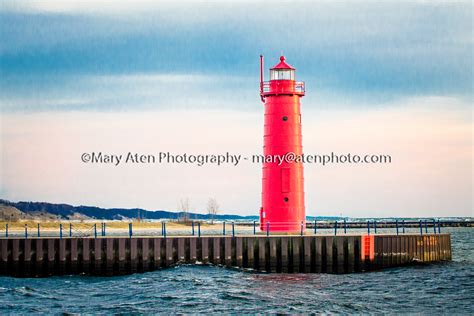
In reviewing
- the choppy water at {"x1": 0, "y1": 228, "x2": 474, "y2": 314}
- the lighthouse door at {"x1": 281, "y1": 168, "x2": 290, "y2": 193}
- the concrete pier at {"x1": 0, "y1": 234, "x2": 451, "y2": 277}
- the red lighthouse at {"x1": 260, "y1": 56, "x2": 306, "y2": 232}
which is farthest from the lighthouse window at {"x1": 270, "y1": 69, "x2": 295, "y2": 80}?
the choppy water at {"x1": 0, "y1": 228, "x2": 474, "y2": 314}

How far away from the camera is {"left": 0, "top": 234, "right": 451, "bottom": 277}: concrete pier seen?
42.4 m

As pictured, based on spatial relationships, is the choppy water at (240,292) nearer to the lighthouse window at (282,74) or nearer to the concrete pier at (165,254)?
the concrete pier at (165,254)

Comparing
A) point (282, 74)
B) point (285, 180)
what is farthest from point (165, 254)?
point (282, 74)

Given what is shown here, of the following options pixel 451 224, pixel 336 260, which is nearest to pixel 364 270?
pixel 336 260

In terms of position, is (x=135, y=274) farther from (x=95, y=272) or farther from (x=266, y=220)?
(x=266, y=220)

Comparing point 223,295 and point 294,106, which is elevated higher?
point 294,106

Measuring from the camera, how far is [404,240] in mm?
45125

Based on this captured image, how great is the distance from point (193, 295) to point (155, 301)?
2.05 metres

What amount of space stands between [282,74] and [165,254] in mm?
12288

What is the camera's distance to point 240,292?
35531 millimetres

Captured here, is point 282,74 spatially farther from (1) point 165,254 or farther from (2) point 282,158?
(1) point 165,254

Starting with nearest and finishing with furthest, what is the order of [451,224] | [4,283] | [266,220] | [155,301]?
[155,301] < [4,283] < [266,220] < [451,224]

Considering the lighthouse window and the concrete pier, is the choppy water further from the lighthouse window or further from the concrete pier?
the lighthouse window

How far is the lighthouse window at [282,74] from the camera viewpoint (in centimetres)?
4653
